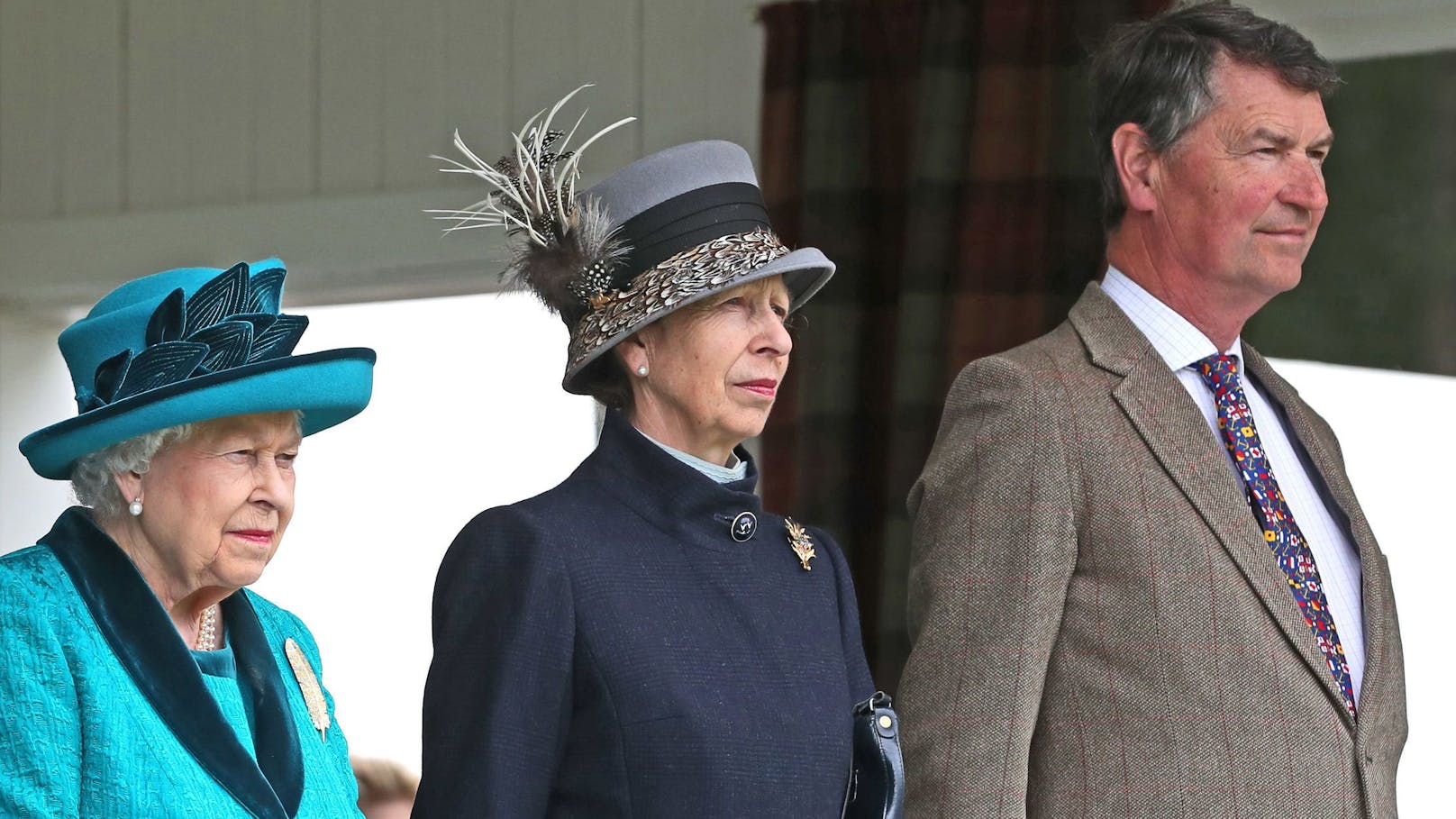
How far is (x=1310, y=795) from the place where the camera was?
91.5 inches

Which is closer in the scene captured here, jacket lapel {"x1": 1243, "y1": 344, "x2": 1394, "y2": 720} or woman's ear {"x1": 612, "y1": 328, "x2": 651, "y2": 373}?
woman's ear {"x1": 612, "y1": 328, "x2": 651, "y2": 373}

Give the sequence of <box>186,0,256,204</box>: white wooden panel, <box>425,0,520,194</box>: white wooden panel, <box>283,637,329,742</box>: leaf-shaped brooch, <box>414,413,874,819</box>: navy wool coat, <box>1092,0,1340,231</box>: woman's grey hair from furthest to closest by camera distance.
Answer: <box>186,0,256,204</box>: white wooden panel, <box>425,0,520,194</box>: white wooden panel, <box>1092,0,1340,231</box>: woman's grey hair, <box>283,637,329,742</box>: leaf-shaped brooch, <box>414,413,874,819</box>: navy wool coat

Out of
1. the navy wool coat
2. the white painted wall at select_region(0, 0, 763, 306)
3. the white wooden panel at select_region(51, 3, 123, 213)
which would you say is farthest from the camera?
the white wooden panel at select_region(51, 3, 123, 213)

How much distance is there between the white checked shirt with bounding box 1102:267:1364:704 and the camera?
8.30ft

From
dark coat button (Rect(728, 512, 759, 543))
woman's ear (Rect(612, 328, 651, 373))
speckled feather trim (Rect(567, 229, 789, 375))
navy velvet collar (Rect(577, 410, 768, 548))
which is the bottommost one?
dark coat button (Rect(728, 512, 759, 543))

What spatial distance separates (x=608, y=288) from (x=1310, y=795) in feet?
3.41

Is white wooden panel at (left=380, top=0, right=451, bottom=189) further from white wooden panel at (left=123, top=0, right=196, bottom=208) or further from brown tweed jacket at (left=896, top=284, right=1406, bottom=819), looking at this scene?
brown tweed jacket at (left=896, top=284, right=1406, bottom=819)

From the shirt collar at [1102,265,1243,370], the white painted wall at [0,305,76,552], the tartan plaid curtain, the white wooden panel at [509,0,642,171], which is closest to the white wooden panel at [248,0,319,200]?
the white wooden panel at [509,0,642,171]

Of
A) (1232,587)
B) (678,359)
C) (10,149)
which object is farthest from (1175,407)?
(10,149)

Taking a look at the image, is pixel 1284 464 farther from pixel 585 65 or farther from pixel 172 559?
pixel 585 65

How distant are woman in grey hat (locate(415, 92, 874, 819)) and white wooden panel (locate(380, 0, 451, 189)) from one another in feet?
8.54

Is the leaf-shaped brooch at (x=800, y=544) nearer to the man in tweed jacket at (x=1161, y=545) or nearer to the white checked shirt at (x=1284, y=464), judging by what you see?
the man in tweed jacket at (x=1161, y=545)

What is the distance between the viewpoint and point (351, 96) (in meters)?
4.96

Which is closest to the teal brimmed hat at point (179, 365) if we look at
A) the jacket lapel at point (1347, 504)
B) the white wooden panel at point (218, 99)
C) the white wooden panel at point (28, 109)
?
the jacket lapel at point (1347, 504)
